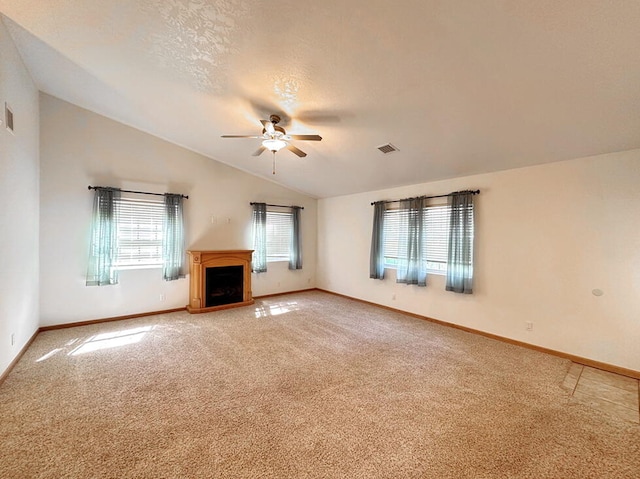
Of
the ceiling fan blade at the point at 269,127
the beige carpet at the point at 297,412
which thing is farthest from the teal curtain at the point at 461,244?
the ceiling fan blade at the point at 269,127

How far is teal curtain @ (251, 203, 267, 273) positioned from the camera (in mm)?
6117

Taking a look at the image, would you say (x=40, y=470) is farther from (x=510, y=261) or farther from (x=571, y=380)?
(x=510, y=261)

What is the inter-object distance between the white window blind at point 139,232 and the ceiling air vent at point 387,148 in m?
4.17

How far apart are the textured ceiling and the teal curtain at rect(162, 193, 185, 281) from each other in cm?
158

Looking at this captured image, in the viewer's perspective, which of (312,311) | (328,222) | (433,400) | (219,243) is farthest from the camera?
(328,222)

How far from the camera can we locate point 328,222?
277 inches

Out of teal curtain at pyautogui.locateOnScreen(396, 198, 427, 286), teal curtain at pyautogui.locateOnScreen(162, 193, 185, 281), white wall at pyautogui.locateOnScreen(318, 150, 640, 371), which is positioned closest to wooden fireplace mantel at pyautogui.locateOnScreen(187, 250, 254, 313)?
teal curtain at pyautogui.locateOnScreen(162, 193, 185, 281)

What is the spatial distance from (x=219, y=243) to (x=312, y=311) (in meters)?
2.51

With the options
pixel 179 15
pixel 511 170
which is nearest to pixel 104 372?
pixel 179 15

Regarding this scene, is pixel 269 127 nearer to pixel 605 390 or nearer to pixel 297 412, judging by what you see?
pixel 297 412

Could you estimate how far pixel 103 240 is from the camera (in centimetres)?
436

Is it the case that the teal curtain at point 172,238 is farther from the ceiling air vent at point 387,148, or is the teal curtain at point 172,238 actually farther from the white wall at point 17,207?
the ceiling air vent at point 387,148

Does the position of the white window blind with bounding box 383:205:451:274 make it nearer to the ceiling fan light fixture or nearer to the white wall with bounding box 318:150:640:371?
the white wall with bounding box 318:150:640:371

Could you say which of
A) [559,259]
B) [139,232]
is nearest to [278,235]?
[139,232]
